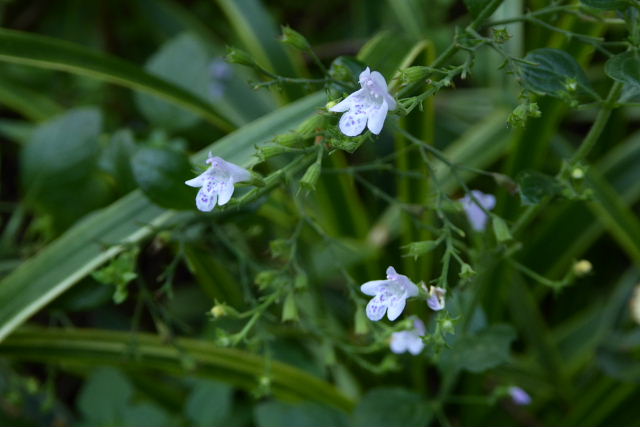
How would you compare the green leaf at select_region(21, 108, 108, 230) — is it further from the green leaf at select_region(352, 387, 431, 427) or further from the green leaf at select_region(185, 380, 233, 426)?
the green leaf at select_region(352, 387, 431, 427)

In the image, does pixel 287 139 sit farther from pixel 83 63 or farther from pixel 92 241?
pixel 83 63

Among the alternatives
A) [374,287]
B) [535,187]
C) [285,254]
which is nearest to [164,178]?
[285,254]

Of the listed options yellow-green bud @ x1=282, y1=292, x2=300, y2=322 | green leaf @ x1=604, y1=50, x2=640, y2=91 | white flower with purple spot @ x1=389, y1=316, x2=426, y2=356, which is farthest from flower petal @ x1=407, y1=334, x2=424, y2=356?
green leaf @ x1=604, y1=50, x2=640, y2=91

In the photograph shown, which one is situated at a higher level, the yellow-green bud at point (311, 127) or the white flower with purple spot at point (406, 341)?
the yellow-green bud at point (311, 127)

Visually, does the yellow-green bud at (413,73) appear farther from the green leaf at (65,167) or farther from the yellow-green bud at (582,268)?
the green leaf at (65,167)

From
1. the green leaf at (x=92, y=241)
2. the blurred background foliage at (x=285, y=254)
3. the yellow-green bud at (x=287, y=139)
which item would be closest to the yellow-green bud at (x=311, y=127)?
the yellow-green bud at (x=287, y=139)

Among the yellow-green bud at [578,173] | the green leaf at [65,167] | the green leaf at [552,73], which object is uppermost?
the green leaf at [65,167]

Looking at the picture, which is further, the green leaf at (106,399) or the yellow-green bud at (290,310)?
the green leaf at (106,399)
